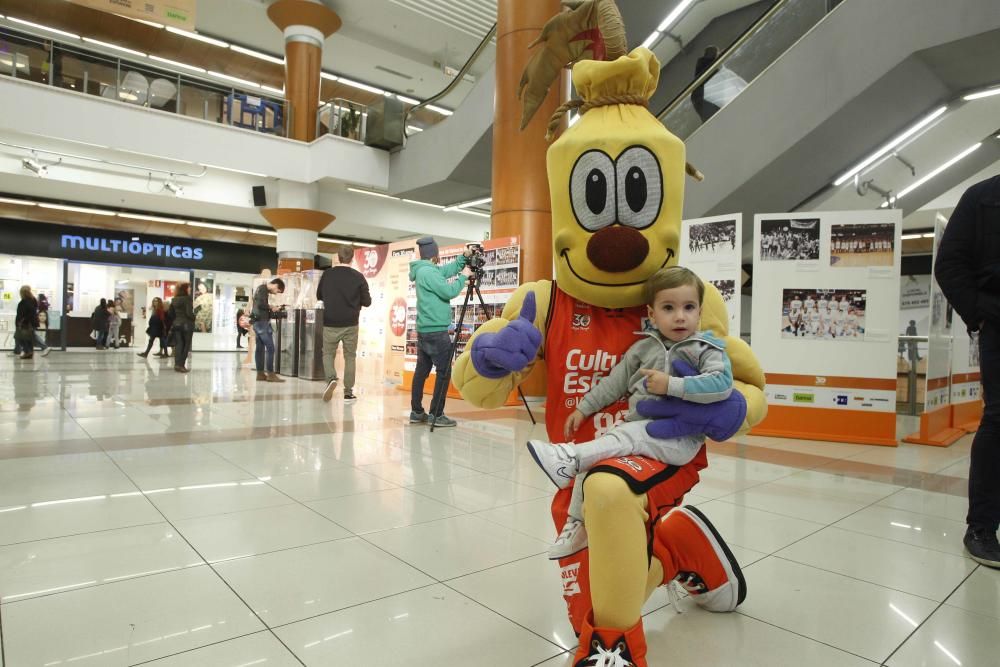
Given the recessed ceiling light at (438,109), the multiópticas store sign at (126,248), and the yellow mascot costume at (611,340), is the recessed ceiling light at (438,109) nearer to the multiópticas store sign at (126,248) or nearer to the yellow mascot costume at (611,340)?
the multiópticas store sign at (126,248)

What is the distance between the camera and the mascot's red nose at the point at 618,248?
146cm

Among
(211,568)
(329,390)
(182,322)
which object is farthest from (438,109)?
(211,568)

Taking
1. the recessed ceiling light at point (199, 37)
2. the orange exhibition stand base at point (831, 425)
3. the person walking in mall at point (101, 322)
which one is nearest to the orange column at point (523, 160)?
the orange exhibition stand base at point (831, 425)

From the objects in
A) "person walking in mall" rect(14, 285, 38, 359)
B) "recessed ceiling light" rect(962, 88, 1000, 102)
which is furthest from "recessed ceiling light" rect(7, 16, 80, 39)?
"recessed ceiling light" rect(962, 88, 1000, 102)

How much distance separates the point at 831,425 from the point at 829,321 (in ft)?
2.77

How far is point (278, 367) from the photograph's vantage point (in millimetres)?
9484

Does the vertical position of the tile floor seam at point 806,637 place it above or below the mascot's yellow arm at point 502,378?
below

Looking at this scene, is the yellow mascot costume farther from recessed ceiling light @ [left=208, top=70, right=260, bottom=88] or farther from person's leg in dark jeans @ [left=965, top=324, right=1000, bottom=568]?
recessed ceiling light @ [left=208, top=70, right=260, bottom=88]

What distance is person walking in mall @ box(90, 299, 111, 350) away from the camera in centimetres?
1455

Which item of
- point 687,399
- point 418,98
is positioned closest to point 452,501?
point 687,399

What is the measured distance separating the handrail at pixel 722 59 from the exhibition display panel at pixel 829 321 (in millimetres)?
2186

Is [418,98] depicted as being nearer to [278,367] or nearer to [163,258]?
[163,258]

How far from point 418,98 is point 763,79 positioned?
11.3 metres

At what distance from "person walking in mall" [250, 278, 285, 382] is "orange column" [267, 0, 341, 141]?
12.2 ft
